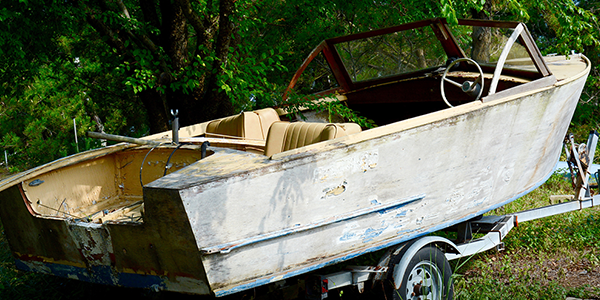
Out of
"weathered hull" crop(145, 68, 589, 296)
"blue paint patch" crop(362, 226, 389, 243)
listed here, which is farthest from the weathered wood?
"blue paint patch" crop(362, 226, 389, 243)

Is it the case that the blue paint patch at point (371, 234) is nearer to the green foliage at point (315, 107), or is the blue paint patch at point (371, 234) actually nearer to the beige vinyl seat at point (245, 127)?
the beige vinyl seat at point (245, 127)

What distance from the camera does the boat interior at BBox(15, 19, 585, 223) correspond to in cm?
362

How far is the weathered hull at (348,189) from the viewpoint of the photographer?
2.70 meters

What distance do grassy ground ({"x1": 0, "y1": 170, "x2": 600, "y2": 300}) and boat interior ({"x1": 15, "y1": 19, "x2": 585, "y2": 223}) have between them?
851 mm

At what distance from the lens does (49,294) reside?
4.29m

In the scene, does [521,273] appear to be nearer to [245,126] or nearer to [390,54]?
[245,126]

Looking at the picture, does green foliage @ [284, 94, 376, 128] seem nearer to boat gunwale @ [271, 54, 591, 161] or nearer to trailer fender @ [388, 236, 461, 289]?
boat gunwale @ [271, 54, 591, 161]

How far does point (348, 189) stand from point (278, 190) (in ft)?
1.55

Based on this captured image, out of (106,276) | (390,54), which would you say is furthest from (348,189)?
(390,54)

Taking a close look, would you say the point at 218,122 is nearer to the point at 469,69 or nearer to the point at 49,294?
the point at 49,294

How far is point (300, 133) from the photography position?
11.7 ft

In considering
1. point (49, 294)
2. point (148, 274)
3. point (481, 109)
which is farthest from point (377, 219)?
point (49, 294)

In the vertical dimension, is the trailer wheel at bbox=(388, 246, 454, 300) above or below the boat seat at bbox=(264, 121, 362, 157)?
below

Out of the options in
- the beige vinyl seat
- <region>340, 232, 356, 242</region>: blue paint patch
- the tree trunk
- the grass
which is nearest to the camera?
<region>340, 232, 356, 242</region>: blue paint patch
